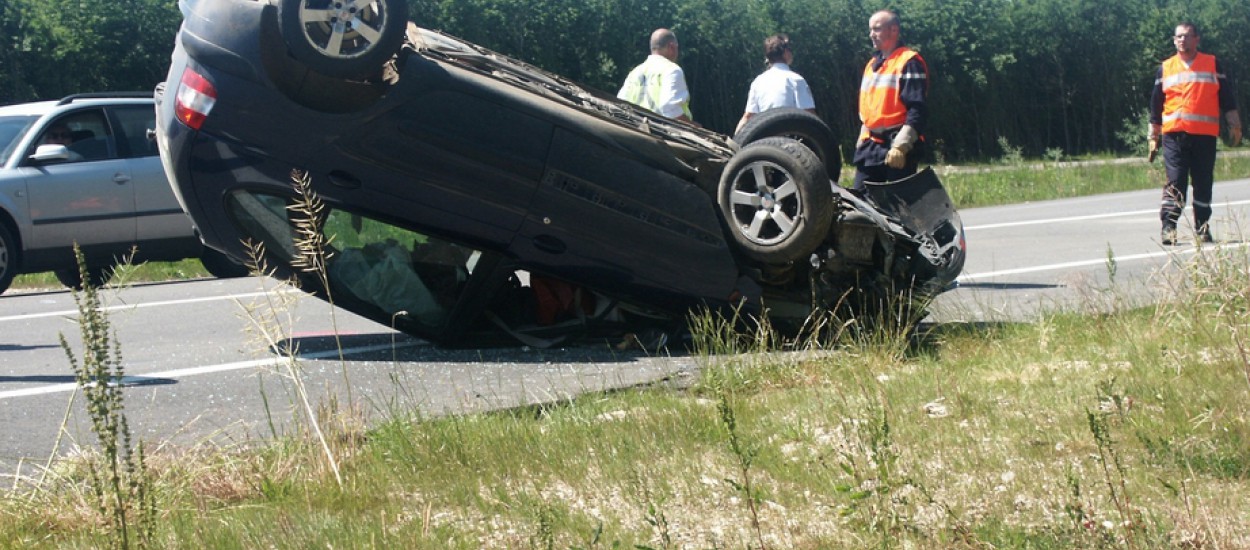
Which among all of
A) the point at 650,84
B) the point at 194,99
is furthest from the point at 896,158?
the point at 194,99

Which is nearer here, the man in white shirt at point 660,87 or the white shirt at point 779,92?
the white shirt at point 779,92

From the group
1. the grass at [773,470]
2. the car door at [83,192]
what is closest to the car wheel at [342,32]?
the grass at [773,470]

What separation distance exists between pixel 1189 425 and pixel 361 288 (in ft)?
13.1

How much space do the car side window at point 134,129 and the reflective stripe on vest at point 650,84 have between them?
14.9 feet

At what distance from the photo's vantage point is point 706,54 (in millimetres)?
33031

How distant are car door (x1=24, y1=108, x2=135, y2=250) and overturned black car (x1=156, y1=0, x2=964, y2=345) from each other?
5.49m

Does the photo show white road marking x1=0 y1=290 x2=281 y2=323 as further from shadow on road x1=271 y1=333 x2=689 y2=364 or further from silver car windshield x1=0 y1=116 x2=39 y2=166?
silver car windshield x1=0 y1=116 x2=39 y2=166

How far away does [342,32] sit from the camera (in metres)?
6.42

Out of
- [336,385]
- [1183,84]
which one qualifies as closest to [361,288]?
[336,385]

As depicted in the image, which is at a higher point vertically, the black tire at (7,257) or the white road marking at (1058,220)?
the black tire at (7,257)

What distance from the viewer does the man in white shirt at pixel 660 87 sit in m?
10.2

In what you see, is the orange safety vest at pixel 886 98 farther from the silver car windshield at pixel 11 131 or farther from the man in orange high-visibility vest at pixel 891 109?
the silver car windshield at pixel 11 131

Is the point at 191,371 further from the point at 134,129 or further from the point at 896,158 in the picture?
the point at 134,129

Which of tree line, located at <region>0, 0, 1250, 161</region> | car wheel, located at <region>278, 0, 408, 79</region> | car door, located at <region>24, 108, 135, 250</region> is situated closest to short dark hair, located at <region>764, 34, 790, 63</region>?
car wheel, located at <region>278, 0, 408, 79</region>
